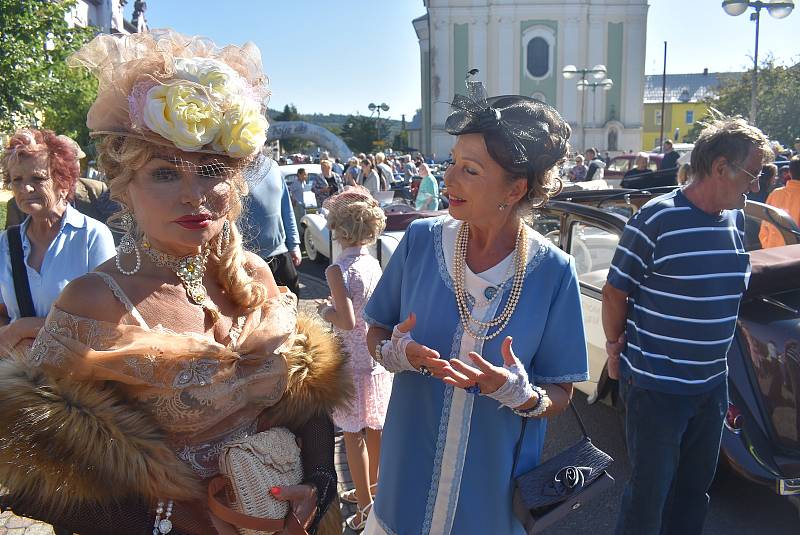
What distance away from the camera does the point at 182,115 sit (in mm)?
1502

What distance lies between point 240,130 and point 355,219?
196cm

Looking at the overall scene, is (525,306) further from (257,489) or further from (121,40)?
(121,40)

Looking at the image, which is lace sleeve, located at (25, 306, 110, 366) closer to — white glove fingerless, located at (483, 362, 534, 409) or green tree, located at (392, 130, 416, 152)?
white glove fingerless, located at (483, 362, 534, 409)

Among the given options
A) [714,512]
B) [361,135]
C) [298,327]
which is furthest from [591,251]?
[361,135]

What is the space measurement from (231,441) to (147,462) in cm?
23

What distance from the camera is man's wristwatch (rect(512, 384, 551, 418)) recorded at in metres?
1.88

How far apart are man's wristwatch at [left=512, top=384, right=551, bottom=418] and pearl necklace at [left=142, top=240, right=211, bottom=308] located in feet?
3.21

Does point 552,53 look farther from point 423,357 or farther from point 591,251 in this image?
point 423,357

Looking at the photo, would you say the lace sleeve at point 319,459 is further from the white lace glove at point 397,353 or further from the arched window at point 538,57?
the arched window at point 538,57

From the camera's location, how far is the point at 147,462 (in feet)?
5.03

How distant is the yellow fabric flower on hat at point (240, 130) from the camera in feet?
5.24

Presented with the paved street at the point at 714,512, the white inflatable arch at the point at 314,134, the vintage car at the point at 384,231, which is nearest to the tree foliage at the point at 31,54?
the vintage car at the point at 384,231

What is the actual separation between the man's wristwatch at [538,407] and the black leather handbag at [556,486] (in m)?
0.09

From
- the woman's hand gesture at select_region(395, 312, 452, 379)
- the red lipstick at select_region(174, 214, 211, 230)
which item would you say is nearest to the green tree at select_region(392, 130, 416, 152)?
the woman's hand gesture at select_region(395, 312, 452, 379)
